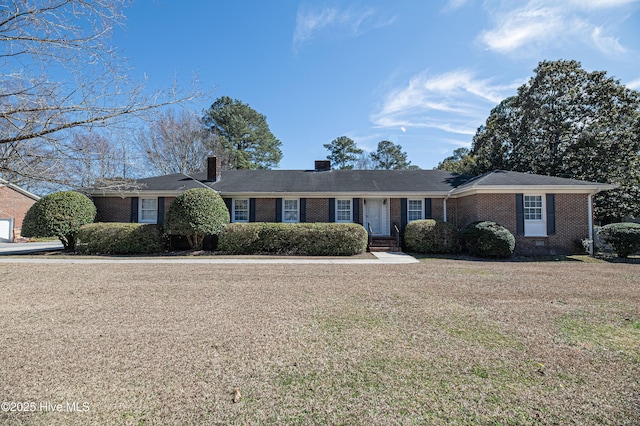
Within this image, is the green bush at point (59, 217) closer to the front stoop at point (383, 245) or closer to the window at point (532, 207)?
the front stoop at point (383, 245)

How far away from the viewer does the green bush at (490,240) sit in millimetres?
12344

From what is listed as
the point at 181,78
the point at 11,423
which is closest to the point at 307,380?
the point at 11,423

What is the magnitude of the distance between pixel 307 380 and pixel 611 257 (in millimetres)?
15612

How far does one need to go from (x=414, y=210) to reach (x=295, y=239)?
259 inches

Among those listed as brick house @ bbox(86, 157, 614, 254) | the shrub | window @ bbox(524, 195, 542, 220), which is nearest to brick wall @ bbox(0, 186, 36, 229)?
brick house @ bbox(86, 157, 614, 254)

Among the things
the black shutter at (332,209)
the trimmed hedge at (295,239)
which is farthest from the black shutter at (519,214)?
the black shutter at (332,209)

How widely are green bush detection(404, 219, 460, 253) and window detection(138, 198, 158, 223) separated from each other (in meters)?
13.0

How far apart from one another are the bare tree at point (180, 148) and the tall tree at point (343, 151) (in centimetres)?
1514

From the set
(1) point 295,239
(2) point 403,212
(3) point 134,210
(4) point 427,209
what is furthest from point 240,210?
(4) point 427,209

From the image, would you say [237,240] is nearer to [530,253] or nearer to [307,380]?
[307,380]

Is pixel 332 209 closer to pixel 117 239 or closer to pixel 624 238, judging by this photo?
pixel 117 239

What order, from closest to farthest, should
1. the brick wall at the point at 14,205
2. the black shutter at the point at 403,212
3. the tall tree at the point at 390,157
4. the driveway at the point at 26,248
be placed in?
the driveway at the point at 26,248 < the black shutter at the point at 403,212 < the brick wall at the point at 14,205 < the tall tree at the point at 390,157

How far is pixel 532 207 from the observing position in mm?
13727

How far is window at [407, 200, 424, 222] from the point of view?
15.8 metres
